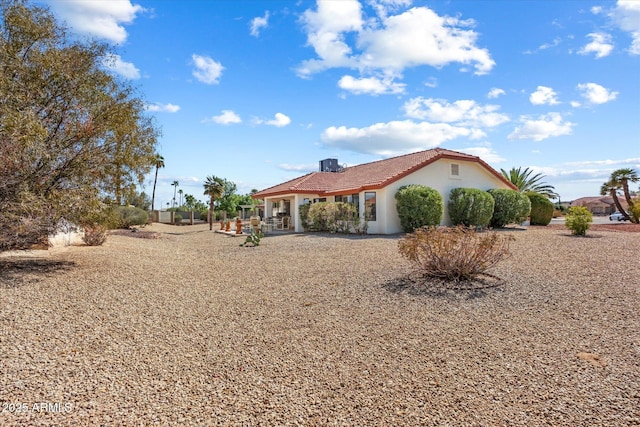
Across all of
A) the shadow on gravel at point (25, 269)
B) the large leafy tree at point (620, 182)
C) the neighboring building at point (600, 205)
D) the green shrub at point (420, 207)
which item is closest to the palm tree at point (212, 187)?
the green shrub at point (420, 207)

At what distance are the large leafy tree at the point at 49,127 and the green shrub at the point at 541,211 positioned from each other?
2474 centimetres

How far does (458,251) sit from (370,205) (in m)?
12.7

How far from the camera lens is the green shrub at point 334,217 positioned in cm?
2031

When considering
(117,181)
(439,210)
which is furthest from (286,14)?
(439,210)

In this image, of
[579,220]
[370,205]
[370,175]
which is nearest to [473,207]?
[579,220]

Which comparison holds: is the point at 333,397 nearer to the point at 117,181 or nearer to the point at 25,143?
the point at 25,143

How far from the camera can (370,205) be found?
798 inches

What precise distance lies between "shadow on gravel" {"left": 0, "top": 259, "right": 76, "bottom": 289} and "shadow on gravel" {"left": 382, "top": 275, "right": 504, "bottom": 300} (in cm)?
713

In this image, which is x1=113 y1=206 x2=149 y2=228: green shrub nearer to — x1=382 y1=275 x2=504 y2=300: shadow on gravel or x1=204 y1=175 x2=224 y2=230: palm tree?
x1=204 y1=175 x2=224 y2=230: palm tree

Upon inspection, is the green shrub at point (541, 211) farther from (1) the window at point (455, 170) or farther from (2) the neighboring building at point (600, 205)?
(2) the neighboring building at point (600, 205)

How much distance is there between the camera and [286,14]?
42.7ft

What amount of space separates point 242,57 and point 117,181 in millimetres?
7547

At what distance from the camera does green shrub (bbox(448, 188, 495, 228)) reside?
65.3 ft

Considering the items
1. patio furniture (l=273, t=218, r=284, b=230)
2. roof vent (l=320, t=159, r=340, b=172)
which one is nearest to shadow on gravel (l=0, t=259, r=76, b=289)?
patio furniture (l=273, t=218, r=284, b=230)
